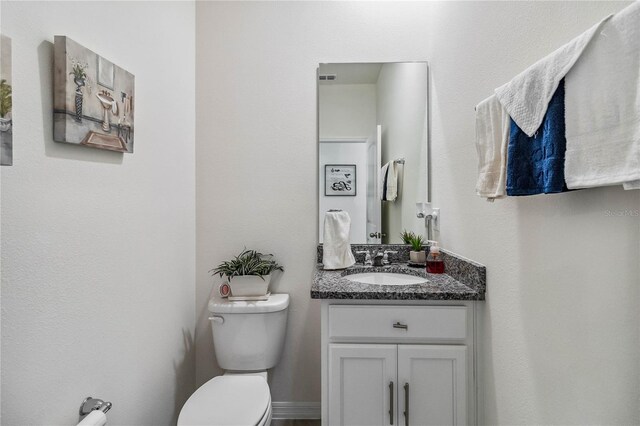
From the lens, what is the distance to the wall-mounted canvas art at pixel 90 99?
0.93 meters

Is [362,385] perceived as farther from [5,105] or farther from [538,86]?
[5,105]

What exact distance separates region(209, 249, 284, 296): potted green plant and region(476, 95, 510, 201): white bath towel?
114 centimetres

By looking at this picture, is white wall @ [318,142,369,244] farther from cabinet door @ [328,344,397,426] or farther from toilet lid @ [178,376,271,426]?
toilet lid @ [178,376,271,426]

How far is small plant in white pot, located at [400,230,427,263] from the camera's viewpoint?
1.81 m

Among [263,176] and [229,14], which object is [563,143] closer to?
[263,176]

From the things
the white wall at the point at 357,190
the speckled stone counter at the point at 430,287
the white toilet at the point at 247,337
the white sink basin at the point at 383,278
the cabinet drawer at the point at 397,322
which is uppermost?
the white wall at the point at 357,190

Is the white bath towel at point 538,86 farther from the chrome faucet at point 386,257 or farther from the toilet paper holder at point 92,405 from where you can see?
the toilet paper holder at point 92,405

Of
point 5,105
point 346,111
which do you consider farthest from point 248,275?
point 5,105

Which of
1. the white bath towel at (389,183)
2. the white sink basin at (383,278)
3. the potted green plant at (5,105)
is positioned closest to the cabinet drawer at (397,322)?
the white sink basin at (383,278)

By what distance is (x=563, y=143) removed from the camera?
0.77 metres

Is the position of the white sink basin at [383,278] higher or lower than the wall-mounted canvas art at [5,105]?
lower

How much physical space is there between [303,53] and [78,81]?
124cm

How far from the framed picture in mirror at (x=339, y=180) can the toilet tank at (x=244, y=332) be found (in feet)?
2.28

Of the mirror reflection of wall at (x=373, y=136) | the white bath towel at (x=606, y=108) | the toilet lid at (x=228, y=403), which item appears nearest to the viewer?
the white bath towel at (x=606, y=108)
